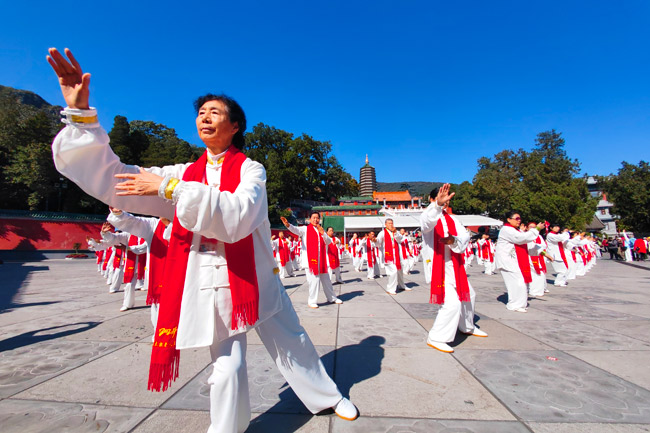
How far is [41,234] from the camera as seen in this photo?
23.1m

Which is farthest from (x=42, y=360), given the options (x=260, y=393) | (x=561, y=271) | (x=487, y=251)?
(x=487, y=251)

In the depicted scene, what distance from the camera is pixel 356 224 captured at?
37531mm

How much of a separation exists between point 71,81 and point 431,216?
3.26 meters

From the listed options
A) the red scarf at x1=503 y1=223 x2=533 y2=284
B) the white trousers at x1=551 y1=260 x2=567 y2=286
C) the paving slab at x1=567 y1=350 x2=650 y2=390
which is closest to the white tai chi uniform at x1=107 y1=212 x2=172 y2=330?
the paving slab at x1=567 y1=350 x2=650 y2=390

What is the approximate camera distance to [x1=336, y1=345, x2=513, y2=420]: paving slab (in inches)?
82.5

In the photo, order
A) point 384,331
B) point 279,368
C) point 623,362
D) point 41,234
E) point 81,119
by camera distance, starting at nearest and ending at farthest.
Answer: point 81,119, point 279,368, point 623,362, point 384,331, point 41,234

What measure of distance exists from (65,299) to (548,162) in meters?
50.0

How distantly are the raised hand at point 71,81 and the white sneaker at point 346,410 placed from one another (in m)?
2.26

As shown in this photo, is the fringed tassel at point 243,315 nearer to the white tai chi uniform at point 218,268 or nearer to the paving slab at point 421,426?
the white tai chi uniform at point 218,268

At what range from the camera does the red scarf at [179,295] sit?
1536mm

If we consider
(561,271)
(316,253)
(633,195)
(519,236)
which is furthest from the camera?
(633,195)

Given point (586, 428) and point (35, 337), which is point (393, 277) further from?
point (35, 337)

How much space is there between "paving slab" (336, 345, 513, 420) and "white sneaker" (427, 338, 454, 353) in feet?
0.27

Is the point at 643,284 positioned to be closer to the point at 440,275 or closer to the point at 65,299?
the point at 440,275
